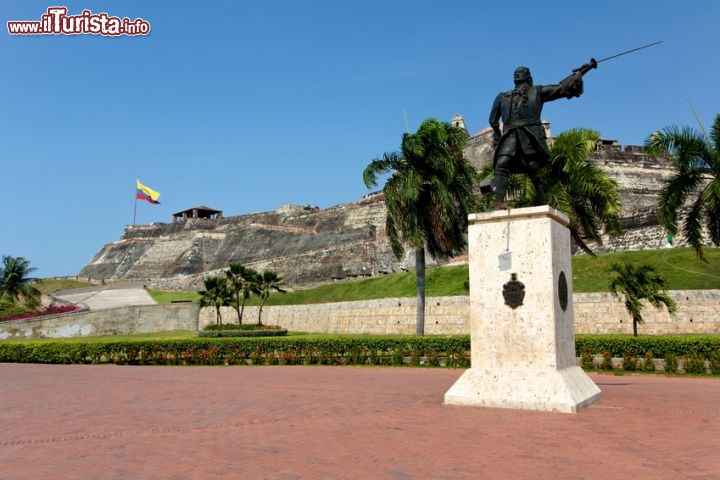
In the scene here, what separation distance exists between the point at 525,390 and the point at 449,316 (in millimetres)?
20148

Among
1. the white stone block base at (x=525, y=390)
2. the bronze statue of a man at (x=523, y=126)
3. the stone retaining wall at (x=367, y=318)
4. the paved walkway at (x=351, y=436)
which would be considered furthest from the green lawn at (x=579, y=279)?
the white stone block base at (x=525, y=390)

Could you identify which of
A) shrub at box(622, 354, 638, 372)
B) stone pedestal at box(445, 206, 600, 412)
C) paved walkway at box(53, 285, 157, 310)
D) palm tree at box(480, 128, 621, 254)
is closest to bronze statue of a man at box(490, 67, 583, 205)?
stone pedestal at box(445, 206, 600, 412)

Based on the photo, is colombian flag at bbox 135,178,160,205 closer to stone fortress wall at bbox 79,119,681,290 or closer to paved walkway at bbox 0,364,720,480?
stone fortress wall at bbox 79,119,681,290

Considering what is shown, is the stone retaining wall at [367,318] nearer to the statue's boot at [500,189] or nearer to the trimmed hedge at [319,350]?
the trimmed hedge at [319,350]

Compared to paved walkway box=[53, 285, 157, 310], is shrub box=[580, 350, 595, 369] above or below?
below

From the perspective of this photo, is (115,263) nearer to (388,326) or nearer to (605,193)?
(388,326)

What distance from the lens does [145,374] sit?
16.3 metres

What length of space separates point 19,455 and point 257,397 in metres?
4.50

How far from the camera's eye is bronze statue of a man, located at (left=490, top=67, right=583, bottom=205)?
9.11 meters

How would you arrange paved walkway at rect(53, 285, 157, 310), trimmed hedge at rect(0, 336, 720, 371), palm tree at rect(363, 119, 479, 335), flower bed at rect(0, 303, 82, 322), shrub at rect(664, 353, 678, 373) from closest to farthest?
1. shrub at rect(664, 353, 678, 373)
2. trimmed hedge at rect(0, 336, 720, 371)
3. palm tree at rect(363, 119, 479, 335)
4. flower bed at rect(0, 303, 82, 322)
5. paved walkway at rect(53, 285, 157, 310)

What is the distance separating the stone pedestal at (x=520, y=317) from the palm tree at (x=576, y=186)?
1194 centimetres

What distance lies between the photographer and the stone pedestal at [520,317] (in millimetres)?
7977

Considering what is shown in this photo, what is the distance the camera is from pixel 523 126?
30.0ft

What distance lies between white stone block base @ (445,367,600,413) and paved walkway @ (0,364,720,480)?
0.62 feet
